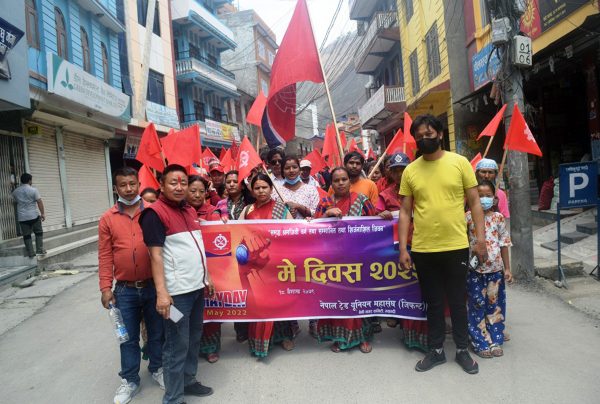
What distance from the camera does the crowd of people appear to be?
103 inches

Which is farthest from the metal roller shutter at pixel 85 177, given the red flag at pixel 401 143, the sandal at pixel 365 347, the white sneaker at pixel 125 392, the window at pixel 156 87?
the sandal at pixel 365 347

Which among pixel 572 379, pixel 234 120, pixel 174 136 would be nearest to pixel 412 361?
pixel 572 379

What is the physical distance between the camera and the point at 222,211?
13.0ft

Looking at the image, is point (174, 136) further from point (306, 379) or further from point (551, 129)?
point (551, 129)

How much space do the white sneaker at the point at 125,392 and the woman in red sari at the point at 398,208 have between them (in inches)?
87.1

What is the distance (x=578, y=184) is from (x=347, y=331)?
11.5ft

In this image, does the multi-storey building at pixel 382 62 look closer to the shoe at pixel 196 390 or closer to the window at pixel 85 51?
the window at pixel 85 51

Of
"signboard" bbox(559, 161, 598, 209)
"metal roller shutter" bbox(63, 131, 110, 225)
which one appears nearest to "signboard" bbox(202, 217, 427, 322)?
"signboard" bbox(559, 161, 598, 209)

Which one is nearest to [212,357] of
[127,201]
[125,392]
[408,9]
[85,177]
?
[125,392]

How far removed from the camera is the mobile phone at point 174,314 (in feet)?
8.14

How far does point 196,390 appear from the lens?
2920 mm

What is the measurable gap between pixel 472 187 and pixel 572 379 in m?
1.51

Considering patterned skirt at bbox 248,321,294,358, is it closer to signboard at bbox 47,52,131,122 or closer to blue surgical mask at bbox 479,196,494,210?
blue surgical mask at bbox 479,196,494,210

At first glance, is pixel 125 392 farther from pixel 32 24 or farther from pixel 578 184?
pixel 32 24
